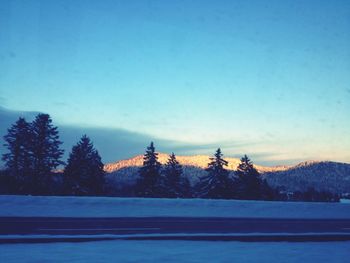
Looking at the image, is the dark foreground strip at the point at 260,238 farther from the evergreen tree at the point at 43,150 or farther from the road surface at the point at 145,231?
the evergreen tree at the point at 43,150

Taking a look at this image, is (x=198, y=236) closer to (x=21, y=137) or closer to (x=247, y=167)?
(x=21, y=137)

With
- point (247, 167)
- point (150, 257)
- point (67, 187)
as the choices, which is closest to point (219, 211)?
point (150, 257)

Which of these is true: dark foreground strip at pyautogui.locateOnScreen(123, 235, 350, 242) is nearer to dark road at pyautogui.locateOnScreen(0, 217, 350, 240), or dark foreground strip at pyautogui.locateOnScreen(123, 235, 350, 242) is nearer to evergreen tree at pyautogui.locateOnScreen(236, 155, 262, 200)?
dark road at pyautogui.locateOnScreen(0, 217, 350, 240)

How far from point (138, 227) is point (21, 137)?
36527 mm

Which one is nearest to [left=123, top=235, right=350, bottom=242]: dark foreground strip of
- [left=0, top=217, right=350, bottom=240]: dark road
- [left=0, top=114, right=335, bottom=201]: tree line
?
[left=0, top=217, right=350, bottom=240]: dark road

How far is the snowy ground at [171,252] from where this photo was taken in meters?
6.17

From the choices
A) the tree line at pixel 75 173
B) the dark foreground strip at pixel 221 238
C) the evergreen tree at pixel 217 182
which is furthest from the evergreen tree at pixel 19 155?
the dark foreground strip at pixel 221 238

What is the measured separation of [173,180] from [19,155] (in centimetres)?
2300

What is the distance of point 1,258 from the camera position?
6031 mm

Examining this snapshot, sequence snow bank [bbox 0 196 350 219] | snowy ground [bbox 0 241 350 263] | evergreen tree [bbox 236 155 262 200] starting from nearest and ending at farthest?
snowy ground [bbox 0 241 350 263]
snow bank [bbox 0 196 350 219]
evergreen tree [bbox 236 155 262 200]

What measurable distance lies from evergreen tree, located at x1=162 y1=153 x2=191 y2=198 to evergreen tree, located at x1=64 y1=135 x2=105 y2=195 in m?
10.3

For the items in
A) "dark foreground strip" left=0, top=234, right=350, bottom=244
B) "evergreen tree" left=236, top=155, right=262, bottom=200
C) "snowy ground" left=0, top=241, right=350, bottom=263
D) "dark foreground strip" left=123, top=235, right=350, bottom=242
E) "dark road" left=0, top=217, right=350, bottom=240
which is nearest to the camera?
"snowy ground" left=0, top=241, right=350, bottom=263

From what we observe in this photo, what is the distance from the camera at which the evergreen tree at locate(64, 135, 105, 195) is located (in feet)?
144

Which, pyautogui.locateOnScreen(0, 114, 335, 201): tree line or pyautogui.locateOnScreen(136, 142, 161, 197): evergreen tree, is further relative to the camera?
pyautogui.locateOnScreen(136, 142, 161, 197): evergreen tree
